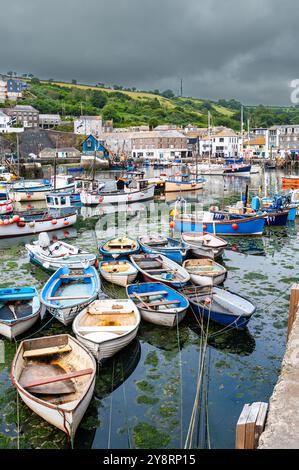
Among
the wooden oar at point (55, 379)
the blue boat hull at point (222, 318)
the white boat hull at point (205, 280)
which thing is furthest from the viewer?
the white boat hull at point (205, 280)

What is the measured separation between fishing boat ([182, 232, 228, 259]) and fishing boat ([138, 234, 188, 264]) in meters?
0.52

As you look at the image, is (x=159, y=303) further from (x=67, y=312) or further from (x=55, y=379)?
(x=55, y=379)

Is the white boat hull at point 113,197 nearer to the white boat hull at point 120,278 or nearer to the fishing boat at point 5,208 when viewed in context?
the fishing boat at point 5,208

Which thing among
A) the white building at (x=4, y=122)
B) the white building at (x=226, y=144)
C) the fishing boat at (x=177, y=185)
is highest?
the white building at (x=4, y=122)

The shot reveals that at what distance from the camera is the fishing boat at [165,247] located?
19203 millimetres

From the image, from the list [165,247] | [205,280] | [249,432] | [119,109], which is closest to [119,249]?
[165,247]

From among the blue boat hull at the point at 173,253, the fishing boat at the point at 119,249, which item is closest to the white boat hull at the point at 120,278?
the fishing boat at the point at 119,249

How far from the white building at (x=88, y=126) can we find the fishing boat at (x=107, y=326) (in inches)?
4185

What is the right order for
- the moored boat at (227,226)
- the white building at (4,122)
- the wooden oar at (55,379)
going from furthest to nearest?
the white building at (4,122)
the moored boat at (227,226)
the wooden oar at (55,379)

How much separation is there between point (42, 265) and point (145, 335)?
823 cm

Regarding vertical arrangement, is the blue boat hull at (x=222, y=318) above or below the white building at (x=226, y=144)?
below

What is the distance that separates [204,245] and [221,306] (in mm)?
7314

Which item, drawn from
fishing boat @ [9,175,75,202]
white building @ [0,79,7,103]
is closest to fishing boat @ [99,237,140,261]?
fishing boat @ [9,175,75,202]
